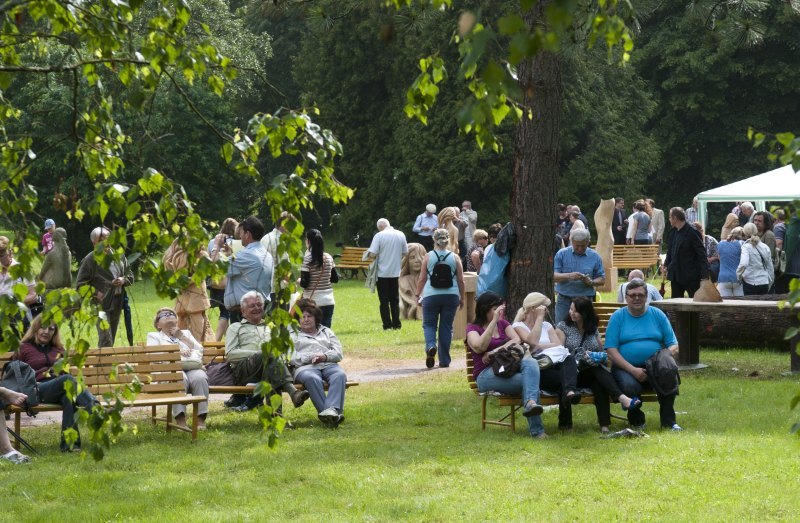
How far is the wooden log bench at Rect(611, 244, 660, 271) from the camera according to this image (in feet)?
98.9

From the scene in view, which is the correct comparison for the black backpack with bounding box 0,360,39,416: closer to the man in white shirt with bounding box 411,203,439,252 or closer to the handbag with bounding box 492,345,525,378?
the handbag with bounding box 492,345,525,378

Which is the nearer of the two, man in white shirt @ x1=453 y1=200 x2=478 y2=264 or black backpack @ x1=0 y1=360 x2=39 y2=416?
black backpack @ x1=0 y1=360 x2=39 y2=416

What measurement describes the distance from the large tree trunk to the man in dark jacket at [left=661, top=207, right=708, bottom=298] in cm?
272

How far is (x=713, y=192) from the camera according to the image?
28.5 metres

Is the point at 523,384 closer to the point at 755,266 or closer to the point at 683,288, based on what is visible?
the point at 683,288

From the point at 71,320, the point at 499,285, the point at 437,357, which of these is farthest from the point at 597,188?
the point at 71,320

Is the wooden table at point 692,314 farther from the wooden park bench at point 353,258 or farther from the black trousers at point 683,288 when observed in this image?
the wooden park bench at point 353,258

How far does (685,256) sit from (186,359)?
6.96 m

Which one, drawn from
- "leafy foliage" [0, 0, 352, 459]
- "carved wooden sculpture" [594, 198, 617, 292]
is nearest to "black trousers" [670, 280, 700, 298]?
"leafy foliage" [0, 0, 352, 459]

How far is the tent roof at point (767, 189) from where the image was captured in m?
25.3

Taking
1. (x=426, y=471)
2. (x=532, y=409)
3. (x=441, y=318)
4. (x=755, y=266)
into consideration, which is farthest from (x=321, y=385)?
(x=755, y=266)

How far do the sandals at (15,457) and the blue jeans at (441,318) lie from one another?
21.5 ft

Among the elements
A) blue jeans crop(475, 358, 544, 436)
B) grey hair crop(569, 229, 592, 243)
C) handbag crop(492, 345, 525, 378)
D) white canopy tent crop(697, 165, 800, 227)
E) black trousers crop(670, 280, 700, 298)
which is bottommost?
blue jeans crop(475, 358, 544, 436)

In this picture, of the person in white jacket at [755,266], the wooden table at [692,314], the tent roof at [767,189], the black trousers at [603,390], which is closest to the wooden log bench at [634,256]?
the tent roof at [767,189]
